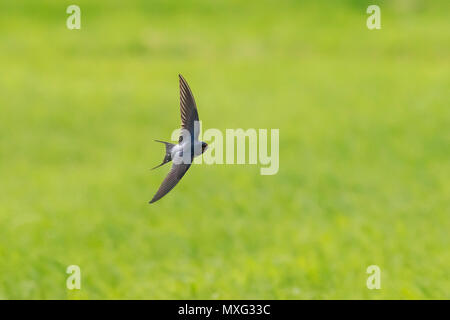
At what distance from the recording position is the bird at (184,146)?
85.1 inches

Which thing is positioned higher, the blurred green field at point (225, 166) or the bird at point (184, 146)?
the blurred green field at point (225, 166)

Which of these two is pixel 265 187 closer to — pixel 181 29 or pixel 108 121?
pixel 108 121

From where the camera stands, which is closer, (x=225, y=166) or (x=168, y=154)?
(x=168, y=154)

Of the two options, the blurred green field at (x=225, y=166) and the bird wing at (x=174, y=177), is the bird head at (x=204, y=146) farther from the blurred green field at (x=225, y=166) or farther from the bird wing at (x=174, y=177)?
the blurred green field at (x=225, y=166)

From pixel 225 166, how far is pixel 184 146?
1461cm

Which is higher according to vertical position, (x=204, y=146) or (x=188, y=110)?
(x=188, y=110)

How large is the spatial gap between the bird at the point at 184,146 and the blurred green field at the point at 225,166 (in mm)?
2431

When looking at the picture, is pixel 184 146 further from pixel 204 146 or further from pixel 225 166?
pixel 225 166

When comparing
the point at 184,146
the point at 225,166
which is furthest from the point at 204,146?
the point at 225,166

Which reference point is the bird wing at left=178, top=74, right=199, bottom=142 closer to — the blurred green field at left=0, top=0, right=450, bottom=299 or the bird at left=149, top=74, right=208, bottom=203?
the bird at left=149, top=74, right=208, bottom=203

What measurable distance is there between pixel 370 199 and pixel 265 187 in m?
2.09

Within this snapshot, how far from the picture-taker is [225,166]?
661 inches

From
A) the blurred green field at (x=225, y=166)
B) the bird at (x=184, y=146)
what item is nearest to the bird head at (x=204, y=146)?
the bird at (x=184, y=146)

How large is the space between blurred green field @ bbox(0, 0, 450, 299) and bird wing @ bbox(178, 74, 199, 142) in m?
2.42
